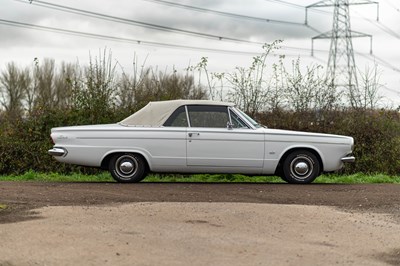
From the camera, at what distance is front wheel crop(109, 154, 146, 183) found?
13250 mm

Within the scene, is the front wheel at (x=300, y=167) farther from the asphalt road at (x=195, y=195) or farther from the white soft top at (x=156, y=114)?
the white soft top at (x=156, y=114)

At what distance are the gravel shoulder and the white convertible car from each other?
1.45 m

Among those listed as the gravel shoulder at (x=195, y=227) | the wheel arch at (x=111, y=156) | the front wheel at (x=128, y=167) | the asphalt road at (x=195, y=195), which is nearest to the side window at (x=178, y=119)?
the wheel arch at (x=111, y=156)

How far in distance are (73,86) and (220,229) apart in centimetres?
1101

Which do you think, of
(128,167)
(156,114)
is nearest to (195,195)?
(128,167)

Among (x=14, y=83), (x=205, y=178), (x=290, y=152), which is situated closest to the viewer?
(x=290, y=152)

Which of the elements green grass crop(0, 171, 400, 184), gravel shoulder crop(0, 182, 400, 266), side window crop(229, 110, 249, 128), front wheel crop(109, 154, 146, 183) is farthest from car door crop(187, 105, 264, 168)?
green grass crop(0, 171, 400, 184)

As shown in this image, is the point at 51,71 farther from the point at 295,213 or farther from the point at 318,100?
the point at 295,213

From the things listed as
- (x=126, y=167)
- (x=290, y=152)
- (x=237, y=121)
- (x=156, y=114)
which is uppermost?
(x=156, y=114)

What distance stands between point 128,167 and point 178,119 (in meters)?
1.33

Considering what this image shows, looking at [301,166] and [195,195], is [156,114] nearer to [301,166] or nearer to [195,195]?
[195,195]

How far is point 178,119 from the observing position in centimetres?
→ 1335

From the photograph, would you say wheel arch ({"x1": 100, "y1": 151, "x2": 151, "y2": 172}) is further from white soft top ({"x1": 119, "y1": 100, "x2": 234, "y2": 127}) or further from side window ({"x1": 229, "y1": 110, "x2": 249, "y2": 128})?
side window ({"x1": 229, "y1": 110, "x2": 249, "y2": 128})

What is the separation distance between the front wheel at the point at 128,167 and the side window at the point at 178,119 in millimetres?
877
